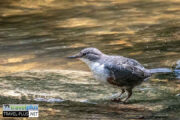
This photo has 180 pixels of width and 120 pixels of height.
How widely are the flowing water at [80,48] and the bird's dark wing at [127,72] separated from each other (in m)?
0.33

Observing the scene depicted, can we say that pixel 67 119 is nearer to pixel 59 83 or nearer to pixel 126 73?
pixel 126 73

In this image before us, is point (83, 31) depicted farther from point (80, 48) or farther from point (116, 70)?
point (116, 70)

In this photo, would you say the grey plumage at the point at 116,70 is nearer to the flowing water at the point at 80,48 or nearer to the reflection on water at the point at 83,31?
the flowing water at the point at 80,48

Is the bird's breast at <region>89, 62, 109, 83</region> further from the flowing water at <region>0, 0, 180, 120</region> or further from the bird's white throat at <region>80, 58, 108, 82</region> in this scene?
the flowing water at <region>0, 0, 180, 120</region>

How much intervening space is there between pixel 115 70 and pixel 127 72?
0.20 meters

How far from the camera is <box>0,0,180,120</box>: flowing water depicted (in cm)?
652

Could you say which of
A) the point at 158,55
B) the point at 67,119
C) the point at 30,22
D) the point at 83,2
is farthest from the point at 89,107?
the point at 83,2

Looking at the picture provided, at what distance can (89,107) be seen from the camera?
6.43 m

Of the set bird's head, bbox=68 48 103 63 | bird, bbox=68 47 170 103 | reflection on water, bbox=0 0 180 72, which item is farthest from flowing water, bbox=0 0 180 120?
bird's head, bbox=68 48 103 63

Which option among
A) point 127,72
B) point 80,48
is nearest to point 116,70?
point 127,72

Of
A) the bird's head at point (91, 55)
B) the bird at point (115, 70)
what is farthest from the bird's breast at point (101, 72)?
the bird's head at point (91, 55)

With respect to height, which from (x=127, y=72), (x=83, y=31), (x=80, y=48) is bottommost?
(x=80, y=48)

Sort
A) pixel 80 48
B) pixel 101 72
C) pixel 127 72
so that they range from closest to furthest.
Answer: pixel 101 72 → pixel 127 72 → pixel 80 48

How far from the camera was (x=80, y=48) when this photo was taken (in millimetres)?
10789
